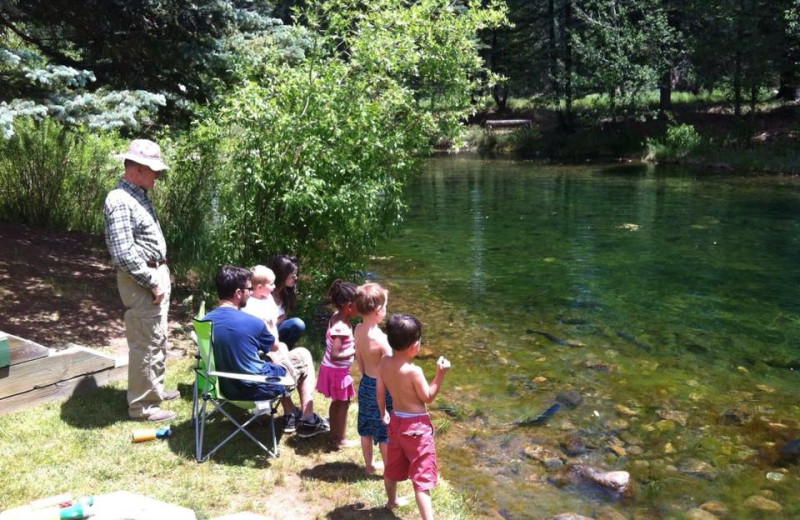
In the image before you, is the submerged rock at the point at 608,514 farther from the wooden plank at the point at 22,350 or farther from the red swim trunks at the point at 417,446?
the wooden plank at the point at 22,350

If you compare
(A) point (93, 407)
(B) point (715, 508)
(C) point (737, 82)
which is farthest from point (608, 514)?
(C) point (737, 82)

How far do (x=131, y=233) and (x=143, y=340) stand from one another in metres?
0.78

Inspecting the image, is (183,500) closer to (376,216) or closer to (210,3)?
(376,216)

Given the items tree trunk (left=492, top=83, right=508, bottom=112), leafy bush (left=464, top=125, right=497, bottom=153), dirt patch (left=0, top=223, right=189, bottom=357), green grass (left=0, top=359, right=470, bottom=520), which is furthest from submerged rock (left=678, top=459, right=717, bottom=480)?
tree trunk (left=492, top=83, right=508, bottom=112)

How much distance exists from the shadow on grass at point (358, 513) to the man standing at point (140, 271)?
1.68m

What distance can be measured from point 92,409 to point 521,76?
40.2m

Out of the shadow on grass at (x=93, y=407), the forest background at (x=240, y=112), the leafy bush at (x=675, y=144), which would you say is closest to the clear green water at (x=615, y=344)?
the forest background at (x=240, y=112)

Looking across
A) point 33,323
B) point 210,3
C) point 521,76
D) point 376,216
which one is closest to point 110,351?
point 33,323

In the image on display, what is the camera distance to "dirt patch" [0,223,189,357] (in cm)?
683

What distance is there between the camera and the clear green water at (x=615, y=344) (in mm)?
5516

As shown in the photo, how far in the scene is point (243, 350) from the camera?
488 cm

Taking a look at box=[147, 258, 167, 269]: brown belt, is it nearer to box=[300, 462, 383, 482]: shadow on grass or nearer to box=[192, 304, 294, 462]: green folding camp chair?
box=[192, 304, 294, 462]: green folding camp chair

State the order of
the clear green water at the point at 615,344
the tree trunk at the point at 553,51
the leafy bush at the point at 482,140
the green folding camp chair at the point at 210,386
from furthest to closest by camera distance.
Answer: the leafy bush at the point at 482,140
the tree trunk at the point at 553,51
the clear green water at the point at 615,344
the green folding camp chair at the point at 210,386

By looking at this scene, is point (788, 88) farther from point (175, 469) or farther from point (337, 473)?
point (175, 469)
